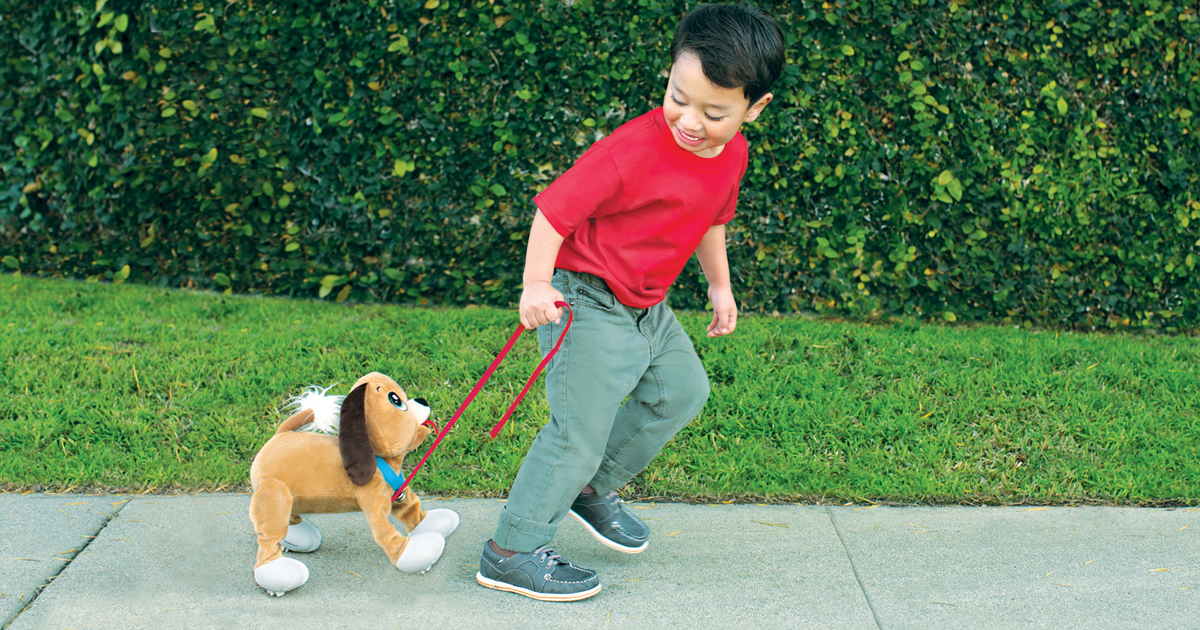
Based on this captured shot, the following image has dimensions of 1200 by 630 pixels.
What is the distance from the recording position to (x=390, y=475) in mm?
2676

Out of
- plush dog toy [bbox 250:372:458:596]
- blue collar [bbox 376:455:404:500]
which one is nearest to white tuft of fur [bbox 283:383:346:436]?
plush dog toy [bbox 250:372:458:596]

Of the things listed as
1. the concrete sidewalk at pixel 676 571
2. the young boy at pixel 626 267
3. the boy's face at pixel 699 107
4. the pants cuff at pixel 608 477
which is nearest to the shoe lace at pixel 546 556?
the young boy at pixel 626 267

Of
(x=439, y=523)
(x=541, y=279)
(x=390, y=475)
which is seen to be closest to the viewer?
(x=541, y=279)

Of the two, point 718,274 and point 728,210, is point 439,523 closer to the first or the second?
point 718,274

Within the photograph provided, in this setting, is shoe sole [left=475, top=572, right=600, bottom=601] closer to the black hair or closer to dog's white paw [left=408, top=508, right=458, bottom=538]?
dog's white paw [left=408, top=508, right=458, bottom=538]

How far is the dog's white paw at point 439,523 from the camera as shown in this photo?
2855 millimetres

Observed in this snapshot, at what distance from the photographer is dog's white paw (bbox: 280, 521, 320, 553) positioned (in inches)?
109

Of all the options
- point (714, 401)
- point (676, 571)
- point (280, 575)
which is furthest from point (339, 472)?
point (714, 401)

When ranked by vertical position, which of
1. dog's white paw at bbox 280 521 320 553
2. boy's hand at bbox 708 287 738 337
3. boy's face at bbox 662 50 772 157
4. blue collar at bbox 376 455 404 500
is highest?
boy's face at bbox 662 50 772 157

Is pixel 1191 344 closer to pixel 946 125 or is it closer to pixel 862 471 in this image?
pixel 946 125

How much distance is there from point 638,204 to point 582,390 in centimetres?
50

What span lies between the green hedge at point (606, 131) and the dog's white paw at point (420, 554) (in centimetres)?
257

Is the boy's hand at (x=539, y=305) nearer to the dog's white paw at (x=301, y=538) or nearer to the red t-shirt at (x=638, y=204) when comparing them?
the red t-shirt at (x=638, y=204)

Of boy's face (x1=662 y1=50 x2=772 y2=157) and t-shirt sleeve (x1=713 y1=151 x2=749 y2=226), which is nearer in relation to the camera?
boy's face (x1=662 y1=50 x2=772 y2=157)
